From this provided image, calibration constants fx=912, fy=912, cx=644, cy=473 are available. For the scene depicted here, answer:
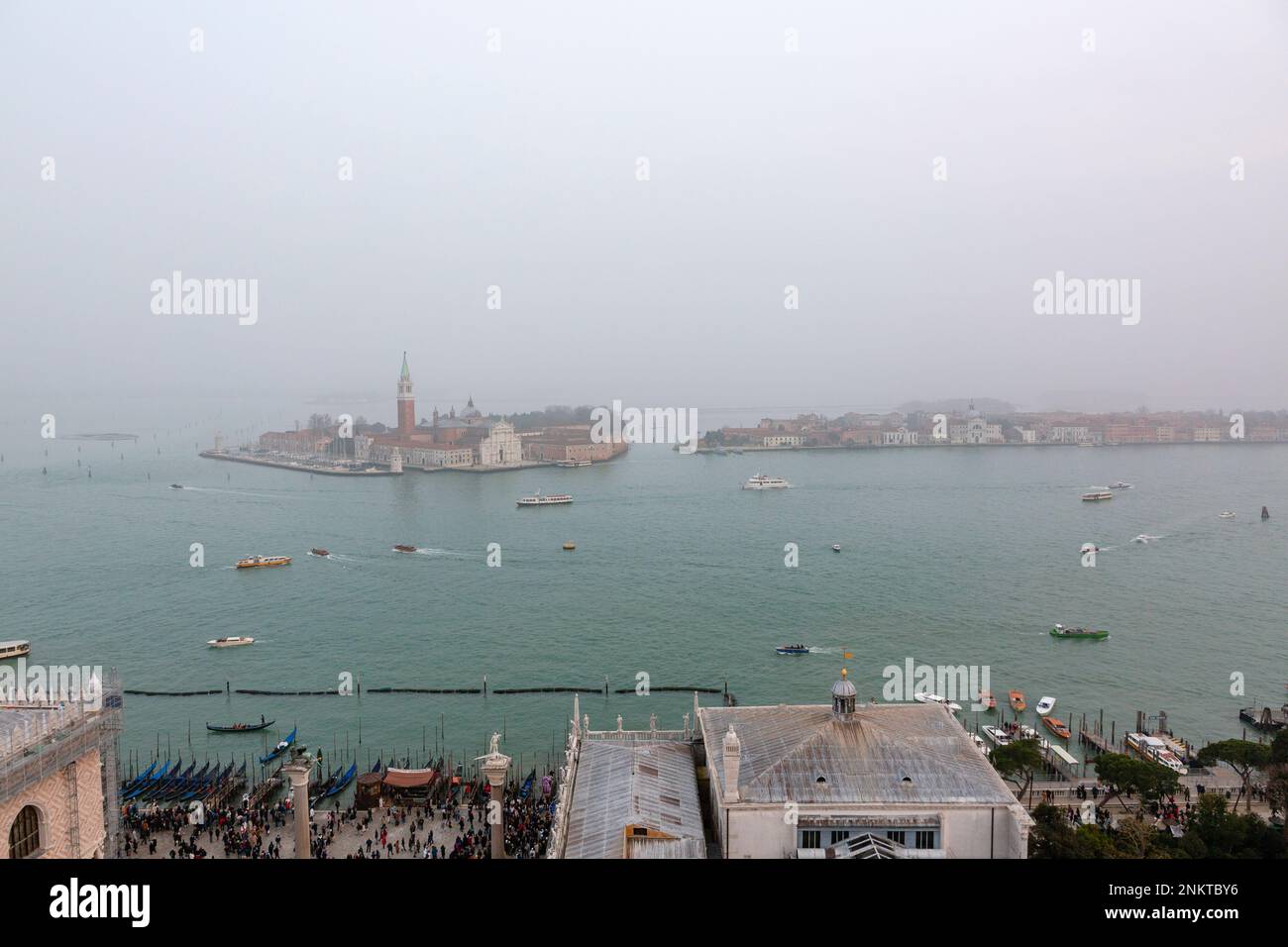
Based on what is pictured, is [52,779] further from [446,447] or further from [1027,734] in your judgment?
[446,447]

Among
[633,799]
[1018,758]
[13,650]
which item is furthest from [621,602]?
[633,799]

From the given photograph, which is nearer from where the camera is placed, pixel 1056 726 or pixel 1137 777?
pixel 1137 777

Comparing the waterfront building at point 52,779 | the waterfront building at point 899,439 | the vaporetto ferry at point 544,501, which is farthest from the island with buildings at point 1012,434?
the waterfront building at point 52,779

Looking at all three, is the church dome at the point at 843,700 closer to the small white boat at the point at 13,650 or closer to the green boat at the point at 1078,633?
the green boat at the point at 1078,633

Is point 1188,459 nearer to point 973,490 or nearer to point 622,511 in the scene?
point 973,490

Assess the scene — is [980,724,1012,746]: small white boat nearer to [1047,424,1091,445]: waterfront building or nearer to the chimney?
the chimney
